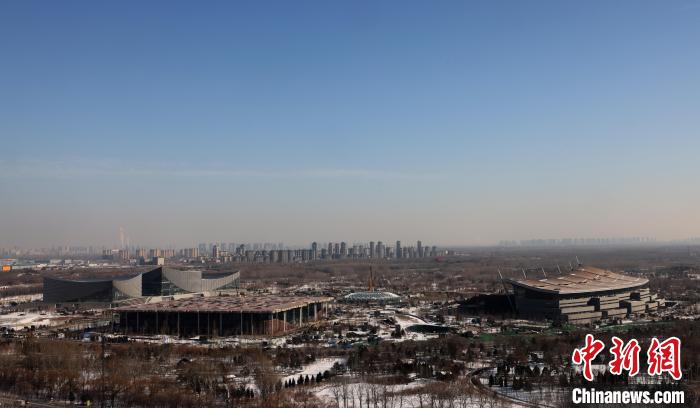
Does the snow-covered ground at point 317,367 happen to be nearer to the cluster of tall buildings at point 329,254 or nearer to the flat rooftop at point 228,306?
the flat rooftop at point 228,306

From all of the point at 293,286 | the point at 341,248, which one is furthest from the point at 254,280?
the point at 341,248

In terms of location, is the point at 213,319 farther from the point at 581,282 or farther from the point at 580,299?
the point at 581,282

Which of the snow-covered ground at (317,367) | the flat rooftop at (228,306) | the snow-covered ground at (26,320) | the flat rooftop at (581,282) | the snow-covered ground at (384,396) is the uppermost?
the flat rooftop at (581,282)

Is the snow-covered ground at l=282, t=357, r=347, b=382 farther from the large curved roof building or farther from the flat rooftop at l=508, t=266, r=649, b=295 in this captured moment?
the large curved roof building

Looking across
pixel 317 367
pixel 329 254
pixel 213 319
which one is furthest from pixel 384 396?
pixel 329 254

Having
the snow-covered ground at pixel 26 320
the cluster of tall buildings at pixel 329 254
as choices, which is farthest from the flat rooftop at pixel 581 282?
the cluster of tall buildings at pixel 329 254

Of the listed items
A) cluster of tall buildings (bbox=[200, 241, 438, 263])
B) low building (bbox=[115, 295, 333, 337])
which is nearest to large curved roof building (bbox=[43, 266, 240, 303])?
low building (bbox=[115, 295, 333, 337])
